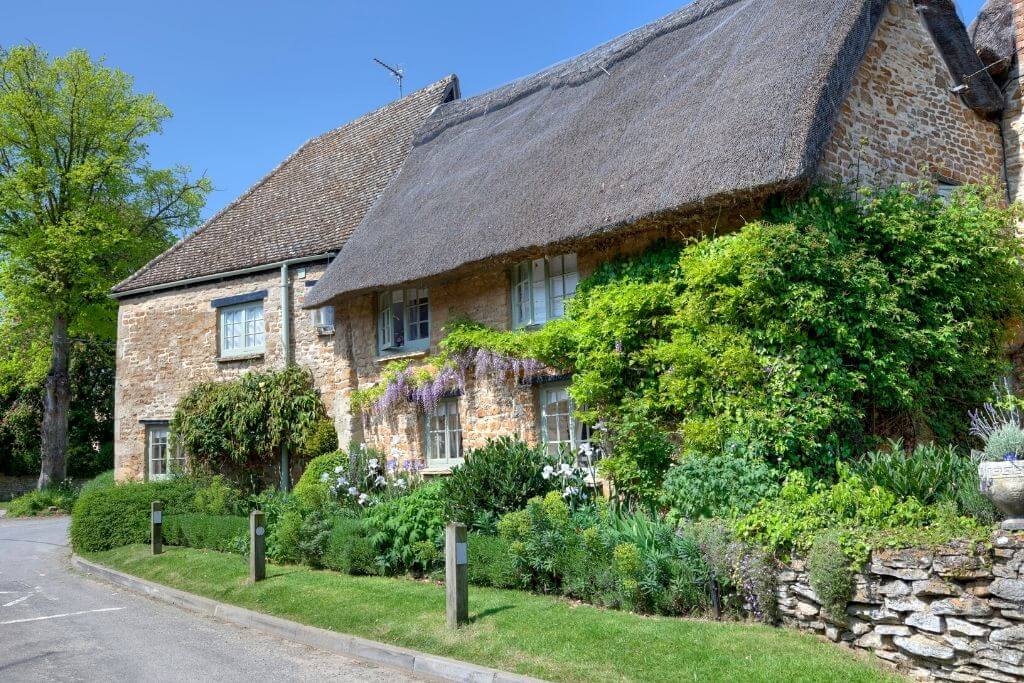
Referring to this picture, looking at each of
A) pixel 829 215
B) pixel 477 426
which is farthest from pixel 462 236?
pixel 829 215

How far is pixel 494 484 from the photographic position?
36.2ft

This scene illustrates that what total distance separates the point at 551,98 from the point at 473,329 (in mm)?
5338

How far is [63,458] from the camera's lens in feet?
91.3

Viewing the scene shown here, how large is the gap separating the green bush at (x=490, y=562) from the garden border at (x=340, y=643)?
1921 millimetres

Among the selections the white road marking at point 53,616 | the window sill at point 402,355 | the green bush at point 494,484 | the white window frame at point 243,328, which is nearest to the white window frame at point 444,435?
the window sill at point 402,355

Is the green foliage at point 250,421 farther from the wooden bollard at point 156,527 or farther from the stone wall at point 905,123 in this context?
the stone wall at point 905,123

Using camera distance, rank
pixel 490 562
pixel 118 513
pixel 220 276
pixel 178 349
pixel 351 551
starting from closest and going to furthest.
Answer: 1. pixel 490 562
2. pixel 351 551
3. pixel 118 513
4. pixel 220 276
5. pixel 178 349

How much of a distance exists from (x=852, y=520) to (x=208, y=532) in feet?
35.7

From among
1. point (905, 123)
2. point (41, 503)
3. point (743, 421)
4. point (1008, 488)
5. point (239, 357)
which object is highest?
point (905, 123)

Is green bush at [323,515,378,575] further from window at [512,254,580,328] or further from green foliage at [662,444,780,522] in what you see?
window at [512,254,580,328]

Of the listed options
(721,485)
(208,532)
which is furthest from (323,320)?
(721,485)

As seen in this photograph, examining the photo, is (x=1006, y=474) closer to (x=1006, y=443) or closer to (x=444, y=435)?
(x=1006, y=443)

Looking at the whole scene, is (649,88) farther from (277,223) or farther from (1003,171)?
(277,223)

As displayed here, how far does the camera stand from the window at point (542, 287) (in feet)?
45.4
